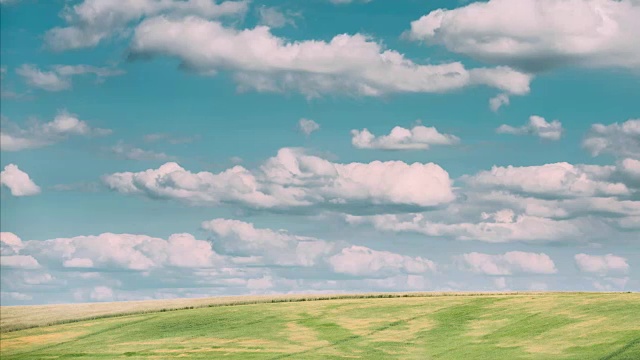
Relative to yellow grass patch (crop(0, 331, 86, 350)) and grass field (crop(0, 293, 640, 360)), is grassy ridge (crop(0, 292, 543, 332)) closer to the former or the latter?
grass field (crop(0, 293, 640, 360))

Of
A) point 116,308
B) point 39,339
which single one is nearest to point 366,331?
point 39,339

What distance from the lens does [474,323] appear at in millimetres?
71312

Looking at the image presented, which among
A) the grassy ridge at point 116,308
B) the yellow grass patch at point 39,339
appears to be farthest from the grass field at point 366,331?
the grassy ridge at point 116,308

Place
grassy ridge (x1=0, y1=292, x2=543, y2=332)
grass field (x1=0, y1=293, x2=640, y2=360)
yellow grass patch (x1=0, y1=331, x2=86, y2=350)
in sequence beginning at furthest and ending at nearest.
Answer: grassy ridge (x1=0, y1=292, x2=543, y2=332)
yellow grass patch (x1=0, y1=331, x2=86, y2=350)
grass field (x1=0, y1=293, x2=640, y2=360)

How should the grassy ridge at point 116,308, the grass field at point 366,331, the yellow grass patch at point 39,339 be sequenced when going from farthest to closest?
1. the grassy ridge at point 116,308
2. the yellow grass patch at point 39,339
3. the grass field at point 366,331

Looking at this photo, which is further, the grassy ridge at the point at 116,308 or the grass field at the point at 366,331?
the grassy ridge at the point at 116,308

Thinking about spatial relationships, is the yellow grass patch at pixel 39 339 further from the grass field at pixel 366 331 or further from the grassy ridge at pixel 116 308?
the grassy ridge at pixel 116 308

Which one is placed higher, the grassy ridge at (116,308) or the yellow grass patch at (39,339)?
the grassy ridge at (116,308)

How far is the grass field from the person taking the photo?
201 ft

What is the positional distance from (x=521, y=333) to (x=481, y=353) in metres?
6.76

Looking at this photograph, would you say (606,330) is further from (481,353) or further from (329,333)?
(329,333)

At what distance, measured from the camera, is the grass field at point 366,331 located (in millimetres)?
61188

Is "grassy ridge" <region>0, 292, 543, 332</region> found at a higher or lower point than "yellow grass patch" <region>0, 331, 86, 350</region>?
higher

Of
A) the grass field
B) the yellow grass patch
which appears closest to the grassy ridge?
the grass field
